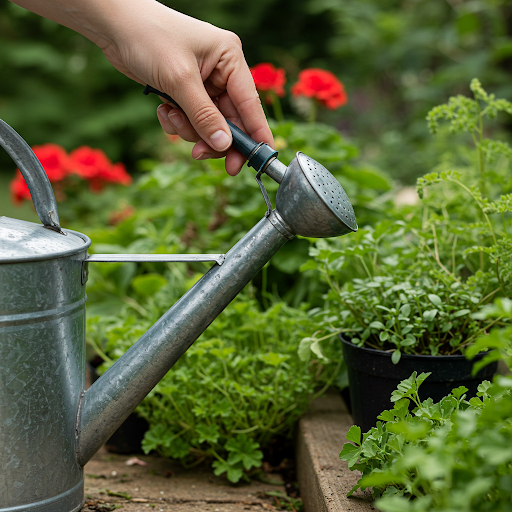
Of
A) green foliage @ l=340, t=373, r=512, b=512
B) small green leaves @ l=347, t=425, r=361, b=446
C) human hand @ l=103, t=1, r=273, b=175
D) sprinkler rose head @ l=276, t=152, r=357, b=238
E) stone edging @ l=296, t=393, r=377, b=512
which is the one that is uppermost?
human hand @ l=103, t=1, r=273, b=175

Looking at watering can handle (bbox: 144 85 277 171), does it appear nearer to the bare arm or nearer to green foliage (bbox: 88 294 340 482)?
the bare arm

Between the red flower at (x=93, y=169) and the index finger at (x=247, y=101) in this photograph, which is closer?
the index finger at (x=247, y=101)

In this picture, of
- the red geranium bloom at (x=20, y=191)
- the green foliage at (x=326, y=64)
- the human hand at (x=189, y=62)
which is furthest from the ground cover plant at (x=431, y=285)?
the red geranium bloom at (x=20, y=191)

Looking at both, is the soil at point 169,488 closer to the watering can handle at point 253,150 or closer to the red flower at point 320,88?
the watering can handle at point 253,150

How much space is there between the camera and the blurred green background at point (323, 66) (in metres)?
3.71

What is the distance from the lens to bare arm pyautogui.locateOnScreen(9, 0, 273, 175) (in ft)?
2.91

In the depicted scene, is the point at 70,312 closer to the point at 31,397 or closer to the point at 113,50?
the point at 31,397

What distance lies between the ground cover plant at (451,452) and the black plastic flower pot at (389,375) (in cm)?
15

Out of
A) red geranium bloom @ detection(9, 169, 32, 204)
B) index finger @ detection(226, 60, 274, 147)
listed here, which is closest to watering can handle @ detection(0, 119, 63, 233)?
index finger @ detection(226, 60, 274, 147)

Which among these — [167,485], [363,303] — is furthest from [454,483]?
[167,485]

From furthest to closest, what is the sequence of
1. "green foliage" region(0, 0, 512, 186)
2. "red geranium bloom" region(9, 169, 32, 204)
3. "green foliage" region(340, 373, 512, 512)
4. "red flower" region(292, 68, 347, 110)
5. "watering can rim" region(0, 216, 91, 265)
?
"green foliage" region(0, 0, 512, 186) < "red geranium bloom" region(9, 169, 32, 204) < "red flower" region(292, 68, 347, 110) < "watering can rim" region(0, 216, 91, 265) < "green foliage" region(340, 373, 512, 512)

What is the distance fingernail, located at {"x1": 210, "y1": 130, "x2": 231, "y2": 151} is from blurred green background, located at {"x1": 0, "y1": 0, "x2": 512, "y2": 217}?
2219 mm

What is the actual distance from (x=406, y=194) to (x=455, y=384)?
175 centimetres

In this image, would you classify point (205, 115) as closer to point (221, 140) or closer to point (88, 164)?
point (221, 140)
